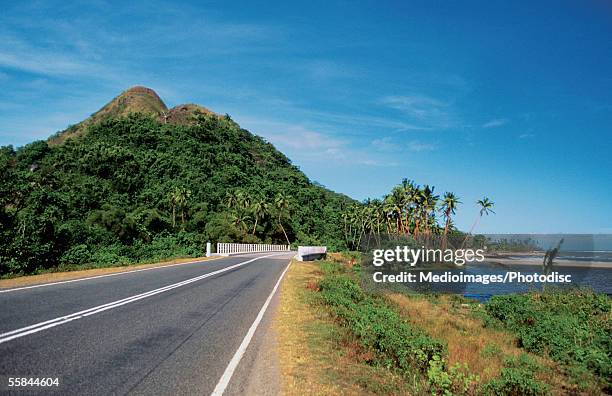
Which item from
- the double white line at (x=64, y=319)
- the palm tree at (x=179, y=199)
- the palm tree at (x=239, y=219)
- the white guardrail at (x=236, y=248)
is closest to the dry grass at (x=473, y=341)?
the double white line at (x=64, y=319)

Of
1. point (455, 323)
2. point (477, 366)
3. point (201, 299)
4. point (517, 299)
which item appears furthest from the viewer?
point (517, 299)

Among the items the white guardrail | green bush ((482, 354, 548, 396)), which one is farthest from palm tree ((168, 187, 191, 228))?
green bush ((482, 354, 548, 396))

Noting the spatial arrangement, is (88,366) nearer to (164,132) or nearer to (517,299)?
(517,299)

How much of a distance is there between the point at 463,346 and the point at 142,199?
244ft

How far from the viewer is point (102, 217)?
165 ft

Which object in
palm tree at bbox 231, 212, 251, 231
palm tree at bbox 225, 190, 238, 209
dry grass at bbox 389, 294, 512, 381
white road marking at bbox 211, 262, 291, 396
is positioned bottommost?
dry grass at bbox 389, 294, 512, 381

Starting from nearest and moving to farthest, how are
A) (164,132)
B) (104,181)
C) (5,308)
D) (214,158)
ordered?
(5,308)
(104,181)
(214,158)
(164,132)

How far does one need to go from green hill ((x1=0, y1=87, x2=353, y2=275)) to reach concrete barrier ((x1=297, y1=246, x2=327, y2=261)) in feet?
40.2

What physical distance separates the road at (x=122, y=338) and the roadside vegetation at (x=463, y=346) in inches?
82.2

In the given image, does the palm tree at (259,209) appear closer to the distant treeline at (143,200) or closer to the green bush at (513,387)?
the distant treeline at (143,200)

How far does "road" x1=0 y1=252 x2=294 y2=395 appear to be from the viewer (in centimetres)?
580

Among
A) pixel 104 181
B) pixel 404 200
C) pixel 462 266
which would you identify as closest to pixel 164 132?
pixel 104 181

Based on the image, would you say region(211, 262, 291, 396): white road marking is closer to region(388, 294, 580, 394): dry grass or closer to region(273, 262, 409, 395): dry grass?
region(273, 262, 409, 395): dry grass

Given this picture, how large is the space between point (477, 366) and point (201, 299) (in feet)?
29.3
